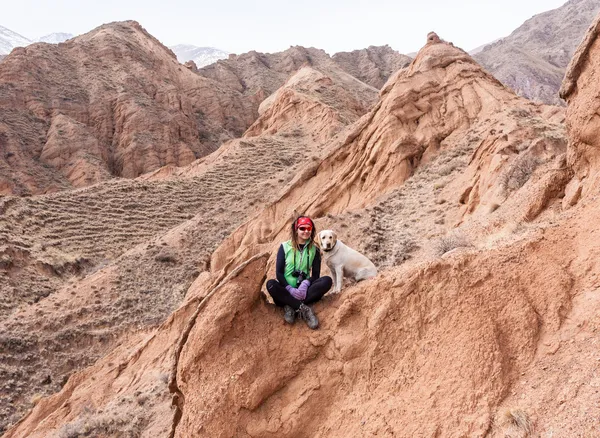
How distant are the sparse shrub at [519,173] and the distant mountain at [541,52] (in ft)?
153

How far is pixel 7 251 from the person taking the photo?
18.6m

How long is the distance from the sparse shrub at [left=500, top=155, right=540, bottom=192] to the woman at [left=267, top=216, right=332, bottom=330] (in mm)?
6165

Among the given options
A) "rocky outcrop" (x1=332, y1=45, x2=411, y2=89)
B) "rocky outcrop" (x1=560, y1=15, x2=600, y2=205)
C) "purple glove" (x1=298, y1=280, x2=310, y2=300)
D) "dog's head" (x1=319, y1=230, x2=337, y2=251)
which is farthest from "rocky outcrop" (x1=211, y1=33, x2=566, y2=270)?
"rocky outcrop" (x1=332, y1=45, x2=411, y2=89)

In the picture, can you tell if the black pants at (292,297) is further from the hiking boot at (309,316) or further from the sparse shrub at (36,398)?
the sparse shrub at (36,398)

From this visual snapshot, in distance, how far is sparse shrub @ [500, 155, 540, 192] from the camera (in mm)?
9500

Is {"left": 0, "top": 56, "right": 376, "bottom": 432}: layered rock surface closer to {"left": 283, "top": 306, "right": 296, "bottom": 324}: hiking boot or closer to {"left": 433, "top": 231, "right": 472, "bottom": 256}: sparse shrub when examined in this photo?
{"left": 283, "top": 306, "right": 296, "bottom": 324}: hiking boot

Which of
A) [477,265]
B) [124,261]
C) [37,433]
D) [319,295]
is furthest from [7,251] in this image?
[477,265]

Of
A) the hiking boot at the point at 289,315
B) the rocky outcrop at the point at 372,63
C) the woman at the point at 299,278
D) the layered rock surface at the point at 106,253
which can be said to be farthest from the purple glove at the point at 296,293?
the rocky outcrop at the point at 372,63

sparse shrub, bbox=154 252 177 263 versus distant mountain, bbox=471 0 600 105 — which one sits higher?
distant mountain, bbox=471 0 600 105

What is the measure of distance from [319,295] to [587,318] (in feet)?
7.50

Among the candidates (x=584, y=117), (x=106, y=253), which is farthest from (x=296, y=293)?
(x=106, y=253)

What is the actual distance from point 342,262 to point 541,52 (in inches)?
3572

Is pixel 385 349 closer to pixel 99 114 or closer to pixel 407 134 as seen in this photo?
pixel 407 134

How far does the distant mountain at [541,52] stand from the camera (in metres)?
64.0
